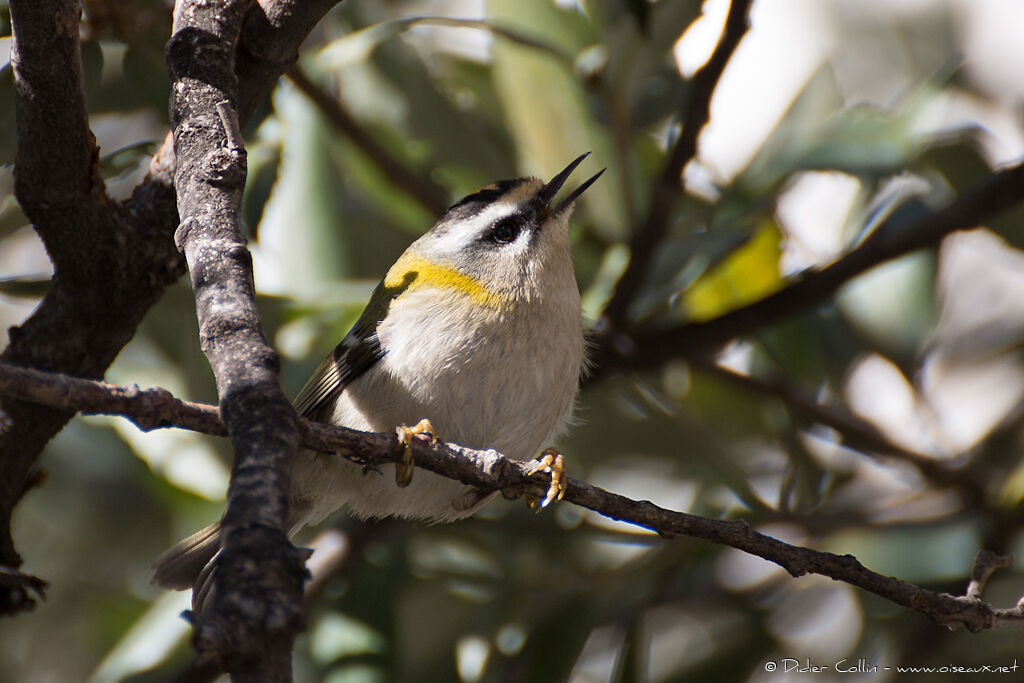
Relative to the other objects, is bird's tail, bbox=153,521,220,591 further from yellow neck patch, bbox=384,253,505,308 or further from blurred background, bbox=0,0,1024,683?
yellow neck patch, bbox=384,253,505,308

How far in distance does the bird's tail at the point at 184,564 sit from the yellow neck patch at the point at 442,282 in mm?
647

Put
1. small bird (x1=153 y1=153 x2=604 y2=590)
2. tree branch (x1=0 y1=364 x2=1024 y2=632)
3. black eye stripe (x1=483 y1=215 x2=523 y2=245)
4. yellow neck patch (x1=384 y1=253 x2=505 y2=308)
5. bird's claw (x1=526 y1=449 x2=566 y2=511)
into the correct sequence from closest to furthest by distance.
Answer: tree branch (x1=0 y1=364 x2=1024 y2=632) → bird's claw (x1=526 y1=449 x2=566 y2=511) → small bird (x1=153 y1=153 x2=604 y2=590) → yellow neck patch (x1=384 y1=253 x2=505 y2=308) → black eye stripe (x1=483 y1=215 x2=523 y2=245)

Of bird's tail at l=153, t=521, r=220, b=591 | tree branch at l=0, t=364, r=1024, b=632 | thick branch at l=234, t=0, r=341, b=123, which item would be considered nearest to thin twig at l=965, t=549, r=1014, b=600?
tree branch at l=0, t=364, r=1024, b=632

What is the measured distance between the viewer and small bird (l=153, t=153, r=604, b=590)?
1.90m

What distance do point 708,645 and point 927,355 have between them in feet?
3.21

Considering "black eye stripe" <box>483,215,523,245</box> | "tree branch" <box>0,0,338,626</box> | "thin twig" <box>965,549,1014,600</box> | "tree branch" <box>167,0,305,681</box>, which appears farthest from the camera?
"black eye stripe" <box>483,215,523,245</box>

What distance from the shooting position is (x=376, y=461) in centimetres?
119

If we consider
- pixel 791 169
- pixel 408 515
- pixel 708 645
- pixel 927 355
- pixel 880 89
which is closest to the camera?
pixel 408 515

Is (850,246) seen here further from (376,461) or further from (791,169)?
(376,461)

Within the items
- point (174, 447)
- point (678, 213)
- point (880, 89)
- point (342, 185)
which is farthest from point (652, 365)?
point (880, 89)

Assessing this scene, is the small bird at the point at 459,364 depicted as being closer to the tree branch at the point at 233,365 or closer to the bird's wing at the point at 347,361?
the bird's wing at the point at 347,361

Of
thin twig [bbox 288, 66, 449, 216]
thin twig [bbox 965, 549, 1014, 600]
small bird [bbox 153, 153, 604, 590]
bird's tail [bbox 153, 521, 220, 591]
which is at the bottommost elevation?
thin twig [bbox 965, 549, 1014, 600]

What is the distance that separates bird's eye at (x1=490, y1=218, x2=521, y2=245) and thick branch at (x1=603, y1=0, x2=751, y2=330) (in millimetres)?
272

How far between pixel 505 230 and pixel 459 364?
0.48 meters
